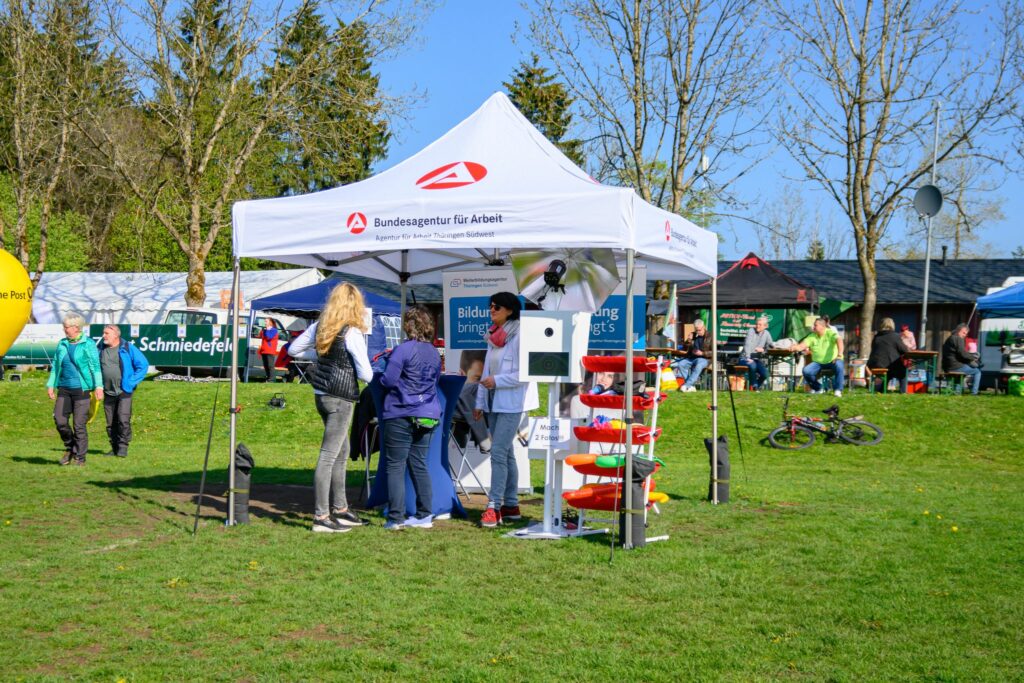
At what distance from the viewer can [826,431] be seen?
16859 millimetres

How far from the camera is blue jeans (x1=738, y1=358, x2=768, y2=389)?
68.3 ft

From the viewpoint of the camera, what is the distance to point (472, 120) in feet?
31.0

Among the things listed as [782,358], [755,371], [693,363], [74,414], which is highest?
[782,358]

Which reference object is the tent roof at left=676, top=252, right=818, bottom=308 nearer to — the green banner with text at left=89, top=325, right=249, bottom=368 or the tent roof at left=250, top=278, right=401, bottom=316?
the tent roof at left=250, top=278, right=401, bottom=316

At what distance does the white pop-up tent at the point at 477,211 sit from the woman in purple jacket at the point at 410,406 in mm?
734

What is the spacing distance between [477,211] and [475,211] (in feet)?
0.06

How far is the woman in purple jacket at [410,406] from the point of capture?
8.30 metres

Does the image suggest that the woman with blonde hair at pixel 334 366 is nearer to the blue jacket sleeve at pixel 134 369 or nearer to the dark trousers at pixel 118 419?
the blue jacket sleeve at pixel 134 369

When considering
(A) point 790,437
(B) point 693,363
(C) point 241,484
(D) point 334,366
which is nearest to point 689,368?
(B) point 693,363

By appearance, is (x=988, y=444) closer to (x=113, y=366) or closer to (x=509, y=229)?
(x=509, y=229)

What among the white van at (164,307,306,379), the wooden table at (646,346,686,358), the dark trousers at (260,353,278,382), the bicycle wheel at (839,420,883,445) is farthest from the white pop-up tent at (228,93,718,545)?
the white van at (164,307,306,379)

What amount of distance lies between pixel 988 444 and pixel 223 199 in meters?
19.9

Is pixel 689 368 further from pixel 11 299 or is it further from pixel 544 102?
pixel 544 102

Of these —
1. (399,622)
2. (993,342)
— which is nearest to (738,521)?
Answer: (399,622)
